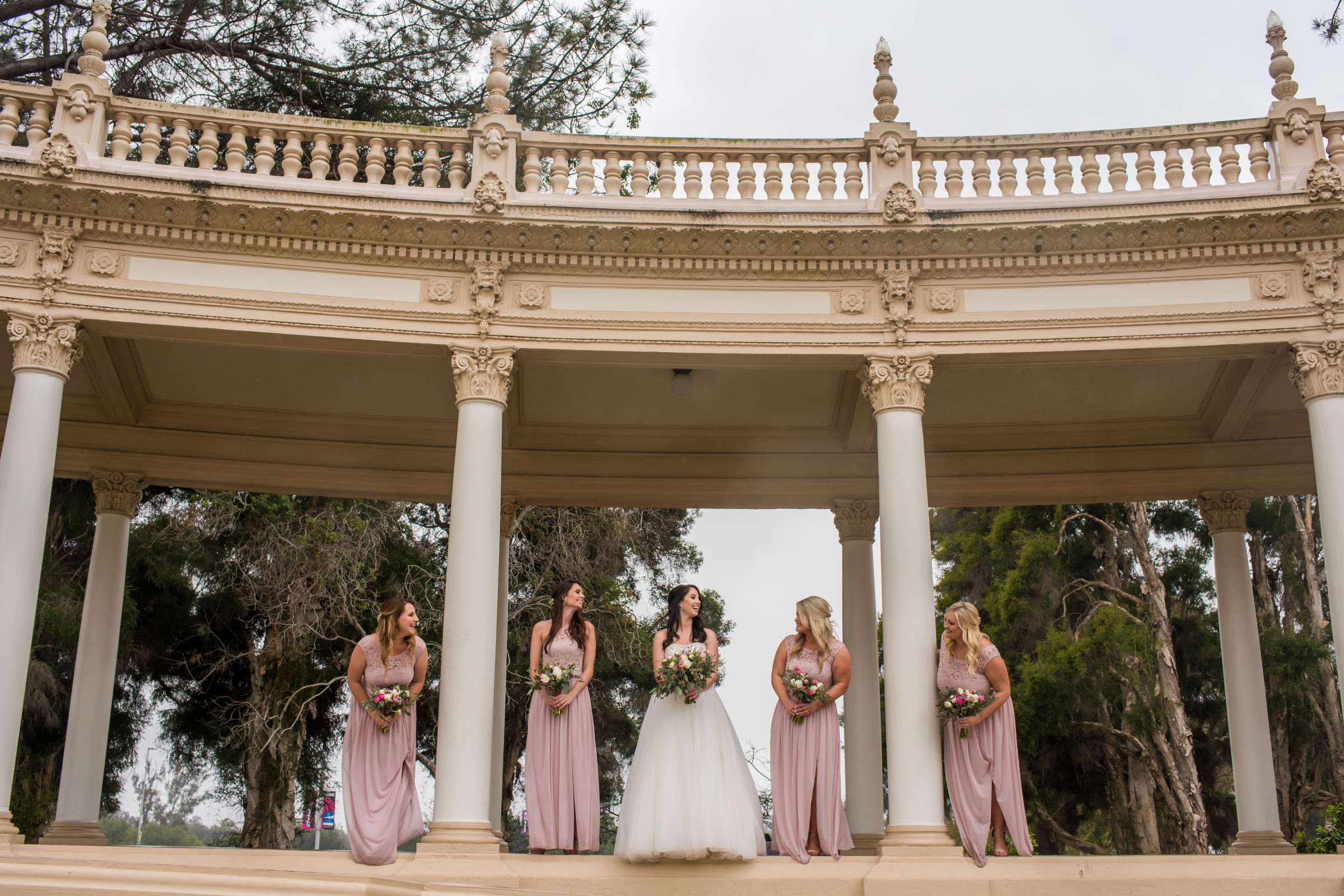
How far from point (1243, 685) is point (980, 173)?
7.05 m

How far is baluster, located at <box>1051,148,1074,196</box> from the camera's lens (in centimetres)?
1306

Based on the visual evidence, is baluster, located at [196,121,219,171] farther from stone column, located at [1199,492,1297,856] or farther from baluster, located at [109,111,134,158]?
stone column, located at [1199,492,1297,856]

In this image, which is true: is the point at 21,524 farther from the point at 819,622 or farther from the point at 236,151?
the point at 819,622

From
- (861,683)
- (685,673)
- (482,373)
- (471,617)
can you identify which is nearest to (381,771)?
(471,617)

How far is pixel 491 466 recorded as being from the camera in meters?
12.3

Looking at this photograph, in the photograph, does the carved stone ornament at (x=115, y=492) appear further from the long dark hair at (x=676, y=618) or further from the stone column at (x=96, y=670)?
the long dark hair at (x=676, y=618)

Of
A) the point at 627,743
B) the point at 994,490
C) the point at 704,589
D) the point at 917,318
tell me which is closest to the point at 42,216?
the point at 917,318

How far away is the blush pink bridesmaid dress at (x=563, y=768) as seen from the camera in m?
11.7

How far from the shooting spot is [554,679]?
38.4 feet

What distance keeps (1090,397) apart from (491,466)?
734 cm

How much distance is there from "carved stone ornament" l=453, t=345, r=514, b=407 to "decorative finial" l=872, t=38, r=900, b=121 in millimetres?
4524

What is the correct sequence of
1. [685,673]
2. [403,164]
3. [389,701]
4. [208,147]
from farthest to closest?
1. [403,164]
2. [208,147]
3. [389,701]
4. [685,673]

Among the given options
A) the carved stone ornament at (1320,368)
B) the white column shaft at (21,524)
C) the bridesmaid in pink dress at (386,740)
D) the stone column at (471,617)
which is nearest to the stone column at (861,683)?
the stone column at (471,617)

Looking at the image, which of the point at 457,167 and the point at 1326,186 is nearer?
the point at 1326,186
